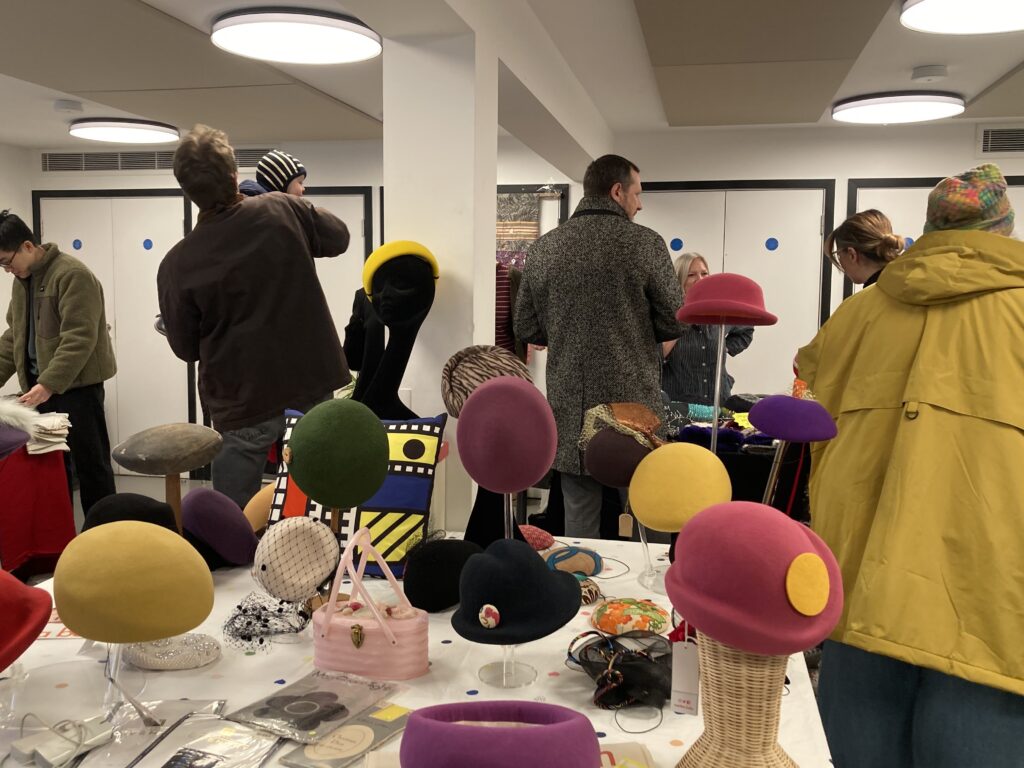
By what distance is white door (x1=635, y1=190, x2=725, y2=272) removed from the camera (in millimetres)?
5699

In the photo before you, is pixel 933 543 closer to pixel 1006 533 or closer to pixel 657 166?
pixel 1006 533

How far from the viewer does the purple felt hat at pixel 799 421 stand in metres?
1.37

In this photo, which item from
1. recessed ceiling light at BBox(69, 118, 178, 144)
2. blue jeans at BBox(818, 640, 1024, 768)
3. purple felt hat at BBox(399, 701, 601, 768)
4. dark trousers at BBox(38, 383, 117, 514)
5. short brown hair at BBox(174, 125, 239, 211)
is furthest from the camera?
recessed ceiling light at BBox(69, 118, 178, 144)

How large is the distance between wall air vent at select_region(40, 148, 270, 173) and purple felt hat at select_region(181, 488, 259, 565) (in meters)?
5.19

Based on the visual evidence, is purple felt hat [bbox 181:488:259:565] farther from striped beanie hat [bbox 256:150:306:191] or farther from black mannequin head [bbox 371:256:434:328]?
striped beanie hat [bbox 256:150:306:191]

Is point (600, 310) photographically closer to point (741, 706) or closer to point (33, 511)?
point (741, 706)

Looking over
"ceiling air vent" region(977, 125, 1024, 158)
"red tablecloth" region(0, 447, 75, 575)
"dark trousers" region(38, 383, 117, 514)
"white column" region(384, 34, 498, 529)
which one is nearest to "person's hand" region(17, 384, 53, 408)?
"dark trousers" region(38, 383, 117, 514)

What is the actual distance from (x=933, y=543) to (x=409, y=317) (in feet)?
4.45

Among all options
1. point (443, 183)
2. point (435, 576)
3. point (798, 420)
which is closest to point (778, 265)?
point (443, 183)

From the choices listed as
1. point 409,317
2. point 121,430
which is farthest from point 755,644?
point 121,430

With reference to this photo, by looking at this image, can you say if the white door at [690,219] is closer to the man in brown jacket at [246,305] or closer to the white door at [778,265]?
the white door at [778,265]

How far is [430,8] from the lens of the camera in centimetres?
221

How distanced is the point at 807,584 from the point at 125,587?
0.81 metres

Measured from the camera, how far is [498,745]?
824mm
